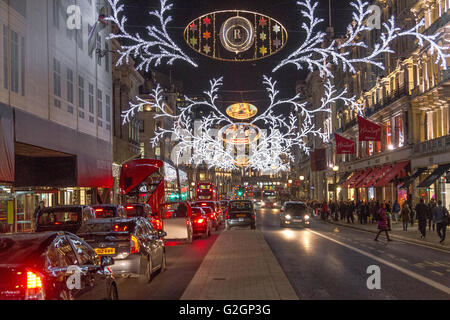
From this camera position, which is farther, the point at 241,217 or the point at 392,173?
the point at 392,173

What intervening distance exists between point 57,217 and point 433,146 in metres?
27.2

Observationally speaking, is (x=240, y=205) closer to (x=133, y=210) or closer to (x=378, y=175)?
(x=133, y=210)

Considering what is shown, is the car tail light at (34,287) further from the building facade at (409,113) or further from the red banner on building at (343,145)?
the red banner on building at (343,145)

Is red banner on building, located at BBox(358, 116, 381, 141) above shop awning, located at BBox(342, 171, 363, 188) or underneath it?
above

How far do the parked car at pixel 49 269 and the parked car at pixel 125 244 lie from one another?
12.4ft

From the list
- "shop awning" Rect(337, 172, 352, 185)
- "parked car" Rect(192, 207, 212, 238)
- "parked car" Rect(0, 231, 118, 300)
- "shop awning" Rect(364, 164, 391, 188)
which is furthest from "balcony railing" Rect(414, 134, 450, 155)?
"parked car" Rect(0, 231, 118, 300)

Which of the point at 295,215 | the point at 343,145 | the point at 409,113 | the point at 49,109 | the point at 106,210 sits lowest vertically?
the point at 295,215

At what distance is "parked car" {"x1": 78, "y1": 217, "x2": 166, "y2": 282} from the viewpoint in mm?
12203

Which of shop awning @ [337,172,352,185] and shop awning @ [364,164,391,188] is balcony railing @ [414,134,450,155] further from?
shop awning @ [337,172,352,185]

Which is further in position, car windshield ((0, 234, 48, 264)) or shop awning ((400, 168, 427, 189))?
shop awning ((400, 168, 427, 189))

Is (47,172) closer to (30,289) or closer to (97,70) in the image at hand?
(97,70)

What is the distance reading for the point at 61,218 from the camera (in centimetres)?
1805

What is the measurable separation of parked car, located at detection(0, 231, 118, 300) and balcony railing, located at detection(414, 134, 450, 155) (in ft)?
101

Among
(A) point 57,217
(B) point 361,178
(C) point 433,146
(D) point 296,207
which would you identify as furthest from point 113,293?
(B) point 361,178
